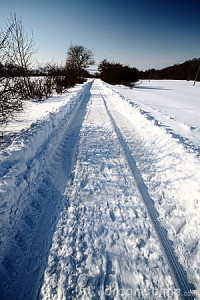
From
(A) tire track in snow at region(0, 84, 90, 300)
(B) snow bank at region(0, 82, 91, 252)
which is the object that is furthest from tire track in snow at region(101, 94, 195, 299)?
(B) snow bank at region(0, 82, 91, 252)

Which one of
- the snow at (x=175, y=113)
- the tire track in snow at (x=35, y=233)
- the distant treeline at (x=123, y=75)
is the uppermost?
the distant treeline at (x=123, y=75)

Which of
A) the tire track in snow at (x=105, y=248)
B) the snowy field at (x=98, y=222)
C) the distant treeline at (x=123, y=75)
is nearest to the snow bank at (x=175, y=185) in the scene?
the snowy field at (x=98, y=222)

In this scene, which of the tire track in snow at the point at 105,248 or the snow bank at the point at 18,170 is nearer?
the tire track in snow at the point at 105,248

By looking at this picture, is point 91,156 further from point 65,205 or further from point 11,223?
point 11,223

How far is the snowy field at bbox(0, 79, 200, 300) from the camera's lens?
70.5 inches

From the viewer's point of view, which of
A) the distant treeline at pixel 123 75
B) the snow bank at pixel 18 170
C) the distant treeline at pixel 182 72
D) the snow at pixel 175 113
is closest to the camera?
the snow bank at pixel 18 170

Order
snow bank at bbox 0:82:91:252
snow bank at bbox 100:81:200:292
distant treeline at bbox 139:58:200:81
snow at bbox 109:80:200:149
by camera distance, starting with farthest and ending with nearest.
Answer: distant treeline at bbox 139:58:200:81
snow at bbox 109:80:200:149
snow bank at bbox 0:82:91:252
snow bank at bbox 100:81:200:292

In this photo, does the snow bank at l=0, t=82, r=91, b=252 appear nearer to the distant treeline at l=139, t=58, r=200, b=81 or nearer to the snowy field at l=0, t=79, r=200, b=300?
the snowy field at l=0, t=79, r=200, b=300

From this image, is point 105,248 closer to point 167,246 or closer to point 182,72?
point 167,246

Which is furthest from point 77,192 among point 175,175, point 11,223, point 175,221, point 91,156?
point 175,175

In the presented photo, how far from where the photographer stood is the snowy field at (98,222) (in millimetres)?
1791

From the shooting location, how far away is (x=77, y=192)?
3.05 metres

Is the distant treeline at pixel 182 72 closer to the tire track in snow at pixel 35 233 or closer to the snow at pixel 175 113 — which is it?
the snow at pixel 175 113

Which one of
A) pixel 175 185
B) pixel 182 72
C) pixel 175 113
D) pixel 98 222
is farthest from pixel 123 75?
pixel 182 72
